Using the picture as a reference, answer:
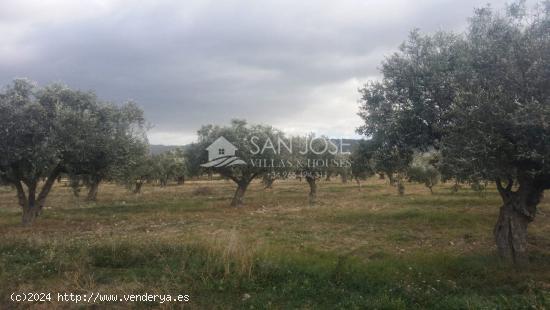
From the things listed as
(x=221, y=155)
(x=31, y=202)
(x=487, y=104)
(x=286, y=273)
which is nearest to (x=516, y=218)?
(x=487, y=104)

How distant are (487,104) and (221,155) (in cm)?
2591

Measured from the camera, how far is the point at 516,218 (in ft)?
40.3

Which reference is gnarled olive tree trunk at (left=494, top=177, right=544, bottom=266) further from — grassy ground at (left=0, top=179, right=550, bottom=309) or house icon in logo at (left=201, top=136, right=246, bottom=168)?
house icon in logo at (left=201, top=136, right=246, bottom=168)

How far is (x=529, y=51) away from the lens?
400 inches

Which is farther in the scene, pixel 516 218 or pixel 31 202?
pixel 31 202

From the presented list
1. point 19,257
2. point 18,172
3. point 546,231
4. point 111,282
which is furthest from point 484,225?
point 18,172

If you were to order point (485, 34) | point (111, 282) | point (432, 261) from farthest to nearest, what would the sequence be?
point (485, 34), point (432, 261), point (111, 282)

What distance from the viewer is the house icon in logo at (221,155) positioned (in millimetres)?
32688

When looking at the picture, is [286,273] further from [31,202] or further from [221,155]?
[221,155]

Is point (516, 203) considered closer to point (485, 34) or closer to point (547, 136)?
point (547, 136)

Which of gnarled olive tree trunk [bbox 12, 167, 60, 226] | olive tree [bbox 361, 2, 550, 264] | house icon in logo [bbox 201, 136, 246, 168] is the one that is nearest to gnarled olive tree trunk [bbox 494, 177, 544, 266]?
olive tree [bbox 361, 2, 550, 264]

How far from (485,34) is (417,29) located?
112 inches

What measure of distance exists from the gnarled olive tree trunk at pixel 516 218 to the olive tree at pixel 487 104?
0.03 meters

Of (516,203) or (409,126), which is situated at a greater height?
(409,126)
